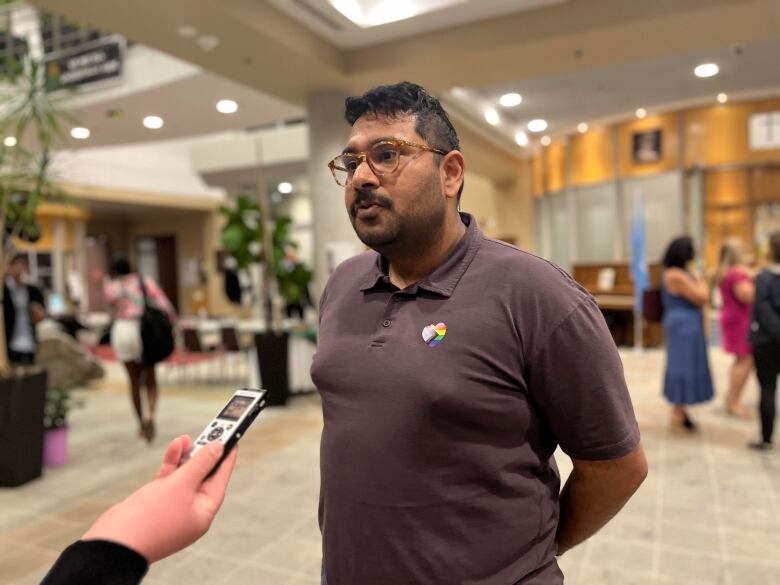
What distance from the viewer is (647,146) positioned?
10859 mm

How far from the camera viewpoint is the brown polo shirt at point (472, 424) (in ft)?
3.38

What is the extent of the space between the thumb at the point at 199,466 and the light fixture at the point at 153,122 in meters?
7.86

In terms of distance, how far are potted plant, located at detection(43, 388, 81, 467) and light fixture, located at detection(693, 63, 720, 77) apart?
8.54 m

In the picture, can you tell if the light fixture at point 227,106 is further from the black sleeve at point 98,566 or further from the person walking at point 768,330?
the black sleeve at point 98,566

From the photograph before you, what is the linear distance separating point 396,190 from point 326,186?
5247 mm

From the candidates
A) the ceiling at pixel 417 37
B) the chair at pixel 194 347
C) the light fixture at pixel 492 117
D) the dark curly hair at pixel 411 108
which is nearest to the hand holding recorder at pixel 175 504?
the dark curly hair at pixel 411 108

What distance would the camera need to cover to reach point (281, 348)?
620cm

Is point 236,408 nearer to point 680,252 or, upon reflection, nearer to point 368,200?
point 368,200

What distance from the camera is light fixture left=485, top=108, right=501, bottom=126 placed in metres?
9.08

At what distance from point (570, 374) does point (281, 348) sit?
17.7ft

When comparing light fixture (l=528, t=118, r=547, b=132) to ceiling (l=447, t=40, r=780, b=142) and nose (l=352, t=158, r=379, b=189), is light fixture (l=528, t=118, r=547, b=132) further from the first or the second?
nose (l=352, t=158, r=379, b=189)

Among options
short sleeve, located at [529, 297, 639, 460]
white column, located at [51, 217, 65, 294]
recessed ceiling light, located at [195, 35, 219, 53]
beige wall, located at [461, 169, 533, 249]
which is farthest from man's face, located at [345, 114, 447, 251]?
white column, located at [51, 217, 65, 294]

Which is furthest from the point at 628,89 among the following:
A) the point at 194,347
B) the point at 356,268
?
the point at 356,268

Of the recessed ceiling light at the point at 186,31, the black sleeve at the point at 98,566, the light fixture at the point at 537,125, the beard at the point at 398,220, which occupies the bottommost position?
the black sleeve at the point at 98,566
